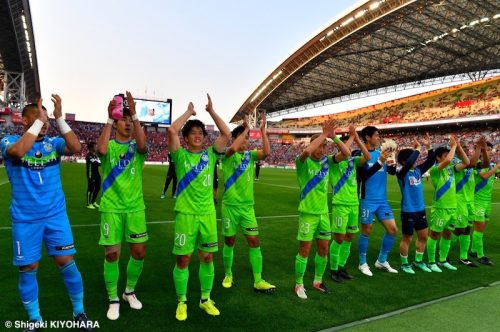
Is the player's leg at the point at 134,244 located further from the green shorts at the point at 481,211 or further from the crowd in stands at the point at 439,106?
the crowd in stands at the point at 439,106

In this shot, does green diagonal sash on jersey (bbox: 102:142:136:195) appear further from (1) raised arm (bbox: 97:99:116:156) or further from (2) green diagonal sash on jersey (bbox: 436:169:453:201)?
(2) green diagonal sash on jersey (bbox: 436:169:453:201)

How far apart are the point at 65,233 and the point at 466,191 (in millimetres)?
6707

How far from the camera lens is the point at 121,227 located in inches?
155

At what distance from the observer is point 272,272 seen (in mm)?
5504

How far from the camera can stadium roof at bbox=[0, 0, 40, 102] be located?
2612 centimetres

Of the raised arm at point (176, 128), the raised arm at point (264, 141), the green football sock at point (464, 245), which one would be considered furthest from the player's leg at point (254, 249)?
the green football sock at point (464, 245)

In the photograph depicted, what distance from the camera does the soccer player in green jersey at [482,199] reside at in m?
6.65

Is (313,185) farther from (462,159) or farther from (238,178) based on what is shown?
(462,159)

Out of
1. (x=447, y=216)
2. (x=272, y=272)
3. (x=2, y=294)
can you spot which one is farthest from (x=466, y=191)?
(x=2, y=294)

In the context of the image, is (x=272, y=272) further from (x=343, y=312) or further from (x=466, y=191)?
(x=466, y=191)

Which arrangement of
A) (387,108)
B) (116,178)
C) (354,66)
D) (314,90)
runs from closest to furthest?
(116,178)
(354,66)
(314,90)
(387,108)

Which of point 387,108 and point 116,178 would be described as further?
point 387,108

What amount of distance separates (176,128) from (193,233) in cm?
114

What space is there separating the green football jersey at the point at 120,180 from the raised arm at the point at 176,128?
1.89ft
